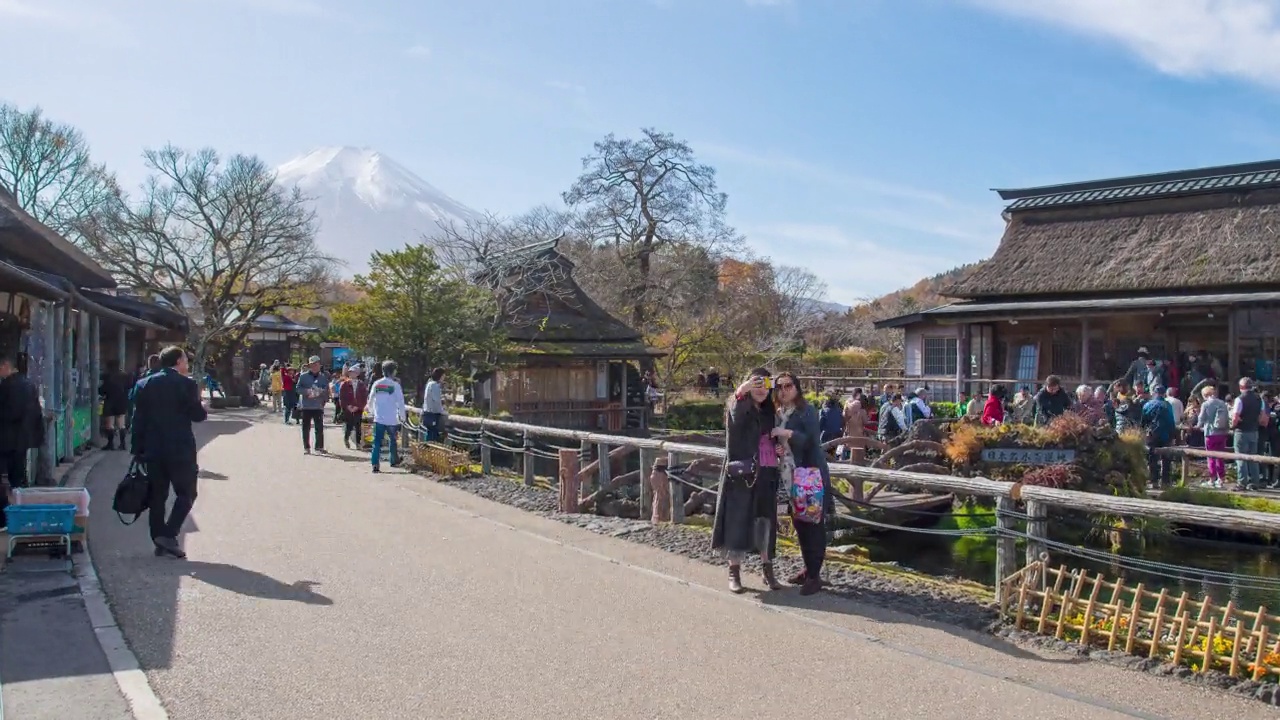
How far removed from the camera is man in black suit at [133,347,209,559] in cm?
830

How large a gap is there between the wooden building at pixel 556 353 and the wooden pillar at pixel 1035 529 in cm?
2060

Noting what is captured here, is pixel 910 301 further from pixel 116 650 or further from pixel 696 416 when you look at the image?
pixel 116 650

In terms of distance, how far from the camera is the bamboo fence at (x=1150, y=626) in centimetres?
564

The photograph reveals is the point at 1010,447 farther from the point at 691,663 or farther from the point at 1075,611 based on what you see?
the point at 691,663

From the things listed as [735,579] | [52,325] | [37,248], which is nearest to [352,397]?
[37,248]

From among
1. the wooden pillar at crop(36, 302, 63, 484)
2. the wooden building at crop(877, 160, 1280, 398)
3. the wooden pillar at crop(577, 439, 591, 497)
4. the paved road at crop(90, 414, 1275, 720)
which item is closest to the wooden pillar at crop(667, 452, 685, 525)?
the paved road at crop(90, 414, 1275, 720)

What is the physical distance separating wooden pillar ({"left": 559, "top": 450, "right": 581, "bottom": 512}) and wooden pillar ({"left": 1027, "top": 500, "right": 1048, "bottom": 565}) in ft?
19.3

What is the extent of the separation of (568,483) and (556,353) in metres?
16.9

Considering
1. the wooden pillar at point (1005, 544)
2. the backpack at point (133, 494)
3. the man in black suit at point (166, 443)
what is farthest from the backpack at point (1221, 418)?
the backpack at point (133, 494)

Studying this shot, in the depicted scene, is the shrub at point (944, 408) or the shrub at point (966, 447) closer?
the shrub at point (966, 447)

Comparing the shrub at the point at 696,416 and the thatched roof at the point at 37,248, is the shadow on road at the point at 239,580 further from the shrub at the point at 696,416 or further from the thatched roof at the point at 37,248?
the shrub at the point at 696,416

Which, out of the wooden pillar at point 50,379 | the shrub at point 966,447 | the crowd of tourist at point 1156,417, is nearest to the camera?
the wooden pillar at point 50,379

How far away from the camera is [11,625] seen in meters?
6.13

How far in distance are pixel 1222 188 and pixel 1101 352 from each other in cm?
553
